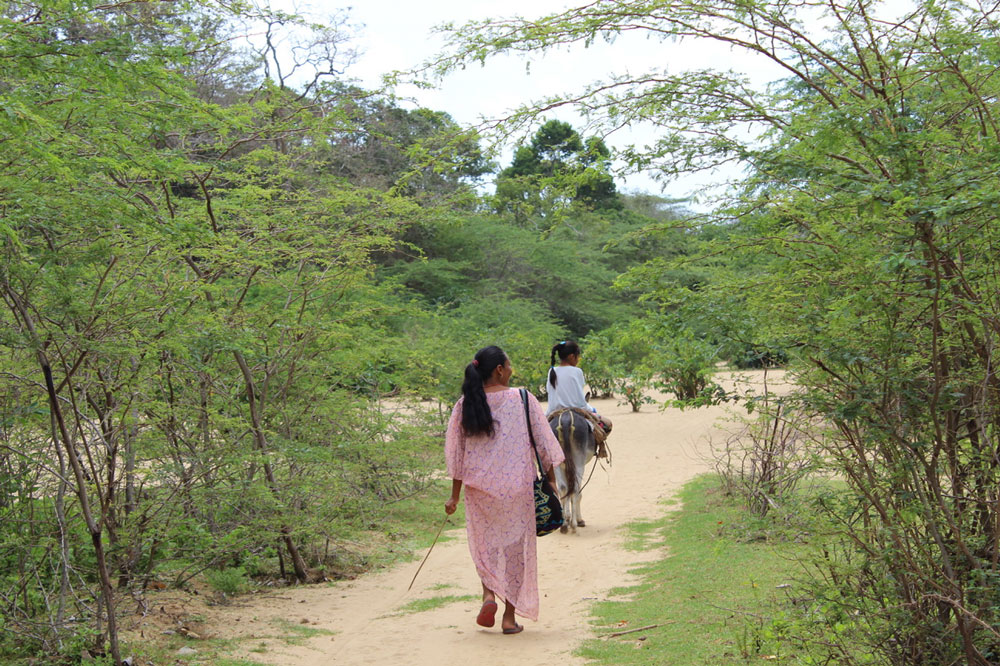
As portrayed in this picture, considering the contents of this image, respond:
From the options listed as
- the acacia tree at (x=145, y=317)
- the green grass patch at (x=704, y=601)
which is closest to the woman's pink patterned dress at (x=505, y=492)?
the green grass patch at (x=704, y=601)

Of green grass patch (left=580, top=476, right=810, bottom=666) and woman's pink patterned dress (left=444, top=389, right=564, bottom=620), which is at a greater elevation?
woman's pink patterned dress (left=444, top=389, right=564, bottom=620)

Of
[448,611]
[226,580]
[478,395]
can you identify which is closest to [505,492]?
[478,395]

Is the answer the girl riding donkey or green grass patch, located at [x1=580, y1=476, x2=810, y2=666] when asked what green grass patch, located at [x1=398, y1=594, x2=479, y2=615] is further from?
the girl riding donkey

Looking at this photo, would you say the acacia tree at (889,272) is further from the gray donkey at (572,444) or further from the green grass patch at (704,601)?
the gray donkey at (572,444)

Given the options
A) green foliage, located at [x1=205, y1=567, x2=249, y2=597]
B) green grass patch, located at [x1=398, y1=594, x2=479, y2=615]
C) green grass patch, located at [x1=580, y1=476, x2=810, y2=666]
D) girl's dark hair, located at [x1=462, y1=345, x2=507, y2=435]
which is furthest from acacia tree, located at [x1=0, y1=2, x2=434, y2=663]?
green grass patch, located at [x1=580, y1=476, x2=810, y2=666]

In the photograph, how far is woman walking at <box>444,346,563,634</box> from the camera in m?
5.91

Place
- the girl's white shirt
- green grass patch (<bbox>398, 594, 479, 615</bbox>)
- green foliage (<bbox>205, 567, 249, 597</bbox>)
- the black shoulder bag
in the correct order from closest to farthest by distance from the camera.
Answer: the black shoulder bag → green grass patch (<bbox>398, 594, 479, 615</bbox>) → green foliage (<bbox>205, 567, 249, 597</bbox>) → the girl's white shirt

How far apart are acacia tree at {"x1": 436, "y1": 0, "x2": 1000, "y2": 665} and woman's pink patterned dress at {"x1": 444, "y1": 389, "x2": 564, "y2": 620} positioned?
6.73ft

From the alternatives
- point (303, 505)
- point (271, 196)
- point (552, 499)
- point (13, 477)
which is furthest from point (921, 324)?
point (271, 196)

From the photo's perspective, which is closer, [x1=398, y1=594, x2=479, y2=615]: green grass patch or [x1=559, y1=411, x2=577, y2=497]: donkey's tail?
[x1=398, y1=594, x2=479, y2=615]: green grass patch

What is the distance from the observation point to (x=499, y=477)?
592cm

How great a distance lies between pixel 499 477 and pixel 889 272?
122 inches

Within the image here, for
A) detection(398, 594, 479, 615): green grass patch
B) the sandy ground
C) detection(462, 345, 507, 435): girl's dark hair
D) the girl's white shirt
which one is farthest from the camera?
the girl's white shirt

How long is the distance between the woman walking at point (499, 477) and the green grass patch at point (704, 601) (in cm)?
62
